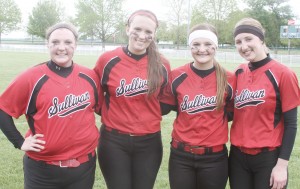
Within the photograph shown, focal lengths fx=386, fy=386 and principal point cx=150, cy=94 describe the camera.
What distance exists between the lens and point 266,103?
321 cm

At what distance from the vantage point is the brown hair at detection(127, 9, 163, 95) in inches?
137

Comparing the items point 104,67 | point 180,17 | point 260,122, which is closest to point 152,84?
point 104,67

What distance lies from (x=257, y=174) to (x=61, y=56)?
1.90 metres

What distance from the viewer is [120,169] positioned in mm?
3455

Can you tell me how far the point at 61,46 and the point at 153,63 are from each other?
2.91 feet

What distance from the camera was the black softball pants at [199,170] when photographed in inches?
133

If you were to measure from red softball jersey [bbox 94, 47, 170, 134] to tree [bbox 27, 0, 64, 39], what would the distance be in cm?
5797

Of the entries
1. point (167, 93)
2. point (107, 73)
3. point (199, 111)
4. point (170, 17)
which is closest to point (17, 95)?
point (107, 73)

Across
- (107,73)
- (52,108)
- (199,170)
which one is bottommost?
(199,170)

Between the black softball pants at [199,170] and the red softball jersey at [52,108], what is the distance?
84 cm

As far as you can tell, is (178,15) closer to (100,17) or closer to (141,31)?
(100,17)

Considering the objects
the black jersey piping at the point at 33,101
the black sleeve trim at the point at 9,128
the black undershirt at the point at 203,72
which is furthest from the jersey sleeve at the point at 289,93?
the black sleeve trim at the point at 9,128

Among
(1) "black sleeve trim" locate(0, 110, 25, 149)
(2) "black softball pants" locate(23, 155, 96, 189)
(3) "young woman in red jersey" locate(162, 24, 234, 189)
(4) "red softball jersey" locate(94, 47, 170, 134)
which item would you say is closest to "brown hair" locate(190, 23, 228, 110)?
(3) "young woman in red jersey" locate(162, 24, 234, 189)

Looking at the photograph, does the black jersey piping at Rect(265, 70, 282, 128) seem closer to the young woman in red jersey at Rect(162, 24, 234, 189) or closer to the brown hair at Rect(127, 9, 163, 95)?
the young woman in red jersey at Rect(162, 24, 234, 189)
